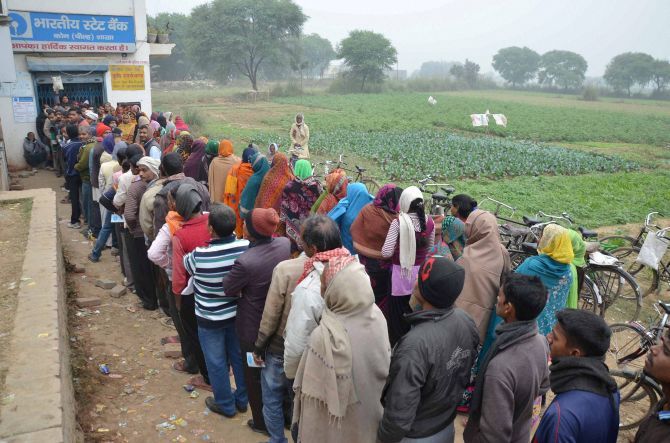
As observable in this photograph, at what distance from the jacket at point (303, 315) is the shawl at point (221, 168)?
4.43 m

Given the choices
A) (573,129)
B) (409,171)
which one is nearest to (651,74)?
(573,129)

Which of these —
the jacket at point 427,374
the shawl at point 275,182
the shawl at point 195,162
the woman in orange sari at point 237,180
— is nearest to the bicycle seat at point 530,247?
the shawl at point 275,182

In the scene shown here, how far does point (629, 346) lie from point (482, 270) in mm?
Answer: 2160

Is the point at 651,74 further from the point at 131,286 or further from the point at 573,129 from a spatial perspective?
the point at 131,286

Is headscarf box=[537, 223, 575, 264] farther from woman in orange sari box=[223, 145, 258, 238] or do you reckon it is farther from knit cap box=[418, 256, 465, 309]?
woman in orange sari box=[223, 145, 258, 238]

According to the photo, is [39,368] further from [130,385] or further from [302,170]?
[302,170]

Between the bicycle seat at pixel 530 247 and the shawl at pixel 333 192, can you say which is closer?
the shawl at pixel 333 192

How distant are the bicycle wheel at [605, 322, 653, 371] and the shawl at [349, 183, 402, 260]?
2.28 meters

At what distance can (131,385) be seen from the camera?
4531 mm

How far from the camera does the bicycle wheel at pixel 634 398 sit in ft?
13.0

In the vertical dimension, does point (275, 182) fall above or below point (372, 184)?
above

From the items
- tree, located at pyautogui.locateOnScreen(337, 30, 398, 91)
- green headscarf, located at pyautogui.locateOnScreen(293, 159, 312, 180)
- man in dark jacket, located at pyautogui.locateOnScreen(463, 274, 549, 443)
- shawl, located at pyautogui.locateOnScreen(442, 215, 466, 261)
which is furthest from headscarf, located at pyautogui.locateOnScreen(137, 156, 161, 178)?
tree, located at pyautogui.locateOnScreen(337, 30, 398, 91)

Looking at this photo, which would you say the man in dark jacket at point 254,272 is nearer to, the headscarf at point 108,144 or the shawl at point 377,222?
the shawl at point 377,222

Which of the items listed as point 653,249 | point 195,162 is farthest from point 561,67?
point 195,162
